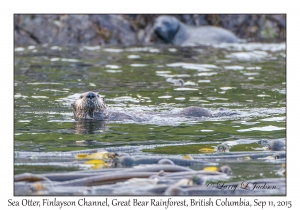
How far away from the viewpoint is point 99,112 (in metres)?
10.4

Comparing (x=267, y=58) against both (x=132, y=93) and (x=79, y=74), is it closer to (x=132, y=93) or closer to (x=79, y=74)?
(x=79, y=74)

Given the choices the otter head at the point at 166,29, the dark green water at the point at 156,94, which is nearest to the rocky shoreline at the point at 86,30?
the otter head at the point at 166,29

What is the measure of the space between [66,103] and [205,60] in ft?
27.4

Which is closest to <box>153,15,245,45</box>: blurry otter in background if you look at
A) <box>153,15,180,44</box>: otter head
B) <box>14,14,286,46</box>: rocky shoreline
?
<box>153,15,180,44</box>: otter head

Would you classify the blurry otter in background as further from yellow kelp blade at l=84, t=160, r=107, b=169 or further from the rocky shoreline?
yellow kelp blade at l=84, t=160, r=107, b=169

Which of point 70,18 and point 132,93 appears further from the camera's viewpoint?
point 70,18

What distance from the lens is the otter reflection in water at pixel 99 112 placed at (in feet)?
33.3

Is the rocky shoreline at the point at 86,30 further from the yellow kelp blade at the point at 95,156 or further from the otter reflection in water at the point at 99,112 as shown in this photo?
the yellow kelp blade at the point at 95,156

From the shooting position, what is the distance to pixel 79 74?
54.0 ft

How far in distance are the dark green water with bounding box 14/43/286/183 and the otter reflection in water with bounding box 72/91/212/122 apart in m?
0.24

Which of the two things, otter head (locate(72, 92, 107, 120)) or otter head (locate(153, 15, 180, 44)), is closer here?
otter head (locate(72, 92, 107, 120))

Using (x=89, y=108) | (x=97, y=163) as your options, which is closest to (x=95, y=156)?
(x=97, y=163)

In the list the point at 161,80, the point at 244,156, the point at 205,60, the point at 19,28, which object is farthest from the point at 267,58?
the point at 244,156

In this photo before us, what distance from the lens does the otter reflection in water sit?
10.1 m
